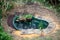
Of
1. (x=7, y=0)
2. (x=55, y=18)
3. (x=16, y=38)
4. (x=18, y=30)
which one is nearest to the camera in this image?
(x=16, y=38)

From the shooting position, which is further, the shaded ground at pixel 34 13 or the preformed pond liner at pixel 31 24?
the preformed pond liner at pixel 31 24

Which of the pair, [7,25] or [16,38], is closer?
[16,38]

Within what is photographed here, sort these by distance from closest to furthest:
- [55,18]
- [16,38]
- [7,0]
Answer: [16,38] → [55,18] → [7,0]

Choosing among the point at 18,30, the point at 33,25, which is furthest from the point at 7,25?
the point at 33,25

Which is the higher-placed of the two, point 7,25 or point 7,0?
point 7,0

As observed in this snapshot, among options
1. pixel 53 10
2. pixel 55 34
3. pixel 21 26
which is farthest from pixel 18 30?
pixel 53 10

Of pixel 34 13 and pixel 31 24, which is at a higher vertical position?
pixel 34 13

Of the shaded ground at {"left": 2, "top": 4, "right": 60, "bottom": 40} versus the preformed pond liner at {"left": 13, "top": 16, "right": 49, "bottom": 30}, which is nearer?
the shaded ground at {"left": 2, "top": 4, "right": 60, "bottom": 40}

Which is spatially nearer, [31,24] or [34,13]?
[31,24]

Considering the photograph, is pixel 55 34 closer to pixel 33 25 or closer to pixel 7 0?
pixel 33 25
